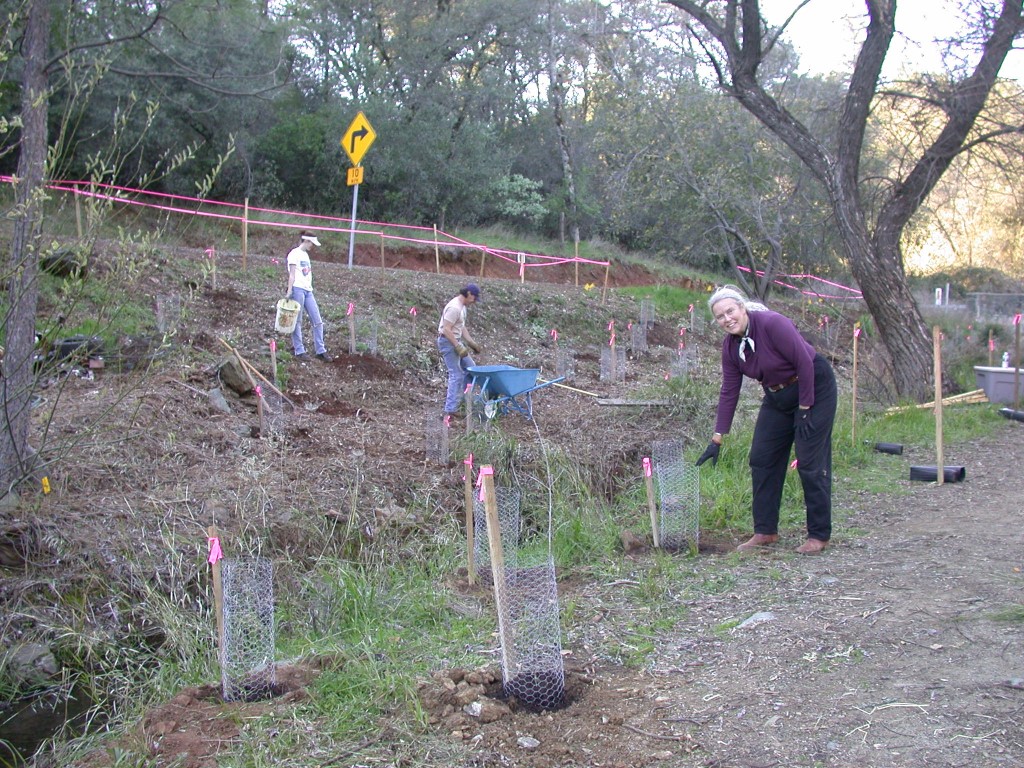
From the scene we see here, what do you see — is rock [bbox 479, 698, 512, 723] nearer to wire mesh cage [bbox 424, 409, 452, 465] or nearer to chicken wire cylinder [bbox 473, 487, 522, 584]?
chicken wire cylinder [bbox 473, 487, 522, 584]

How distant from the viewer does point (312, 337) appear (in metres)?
12.3

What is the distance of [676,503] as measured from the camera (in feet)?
21.2

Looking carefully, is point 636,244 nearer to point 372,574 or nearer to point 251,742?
point 372,574

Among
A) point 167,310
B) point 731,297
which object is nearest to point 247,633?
point 731,297

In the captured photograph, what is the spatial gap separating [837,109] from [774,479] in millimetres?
9311

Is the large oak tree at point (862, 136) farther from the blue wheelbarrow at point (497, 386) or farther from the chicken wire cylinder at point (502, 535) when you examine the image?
the chicken wire cylinder at point (502, 535)

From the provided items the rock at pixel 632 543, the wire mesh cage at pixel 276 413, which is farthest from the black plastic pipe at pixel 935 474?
the wire mesh cage at pixel 276 413

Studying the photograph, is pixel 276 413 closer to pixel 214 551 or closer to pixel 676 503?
pixel 676 503

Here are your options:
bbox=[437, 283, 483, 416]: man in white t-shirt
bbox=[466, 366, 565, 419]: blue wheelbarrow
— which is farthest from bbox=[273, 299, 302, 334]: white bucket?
bbox=[466, 366, 565, 419]: blue wheelbarrow

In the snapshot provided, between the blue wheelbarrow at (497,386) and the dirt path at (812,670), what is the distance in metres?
4.40

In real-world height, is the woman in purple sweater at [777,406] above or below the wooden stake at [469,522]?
above

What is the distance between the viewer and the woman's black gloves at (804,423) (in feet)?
18.7

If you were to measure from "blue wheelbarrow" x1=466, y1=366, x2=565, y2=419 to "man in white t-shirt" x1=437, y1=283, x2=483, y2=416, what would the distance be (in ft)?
0.58

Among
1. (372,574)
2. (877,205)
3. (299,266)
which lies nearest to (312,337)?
(299,266)
